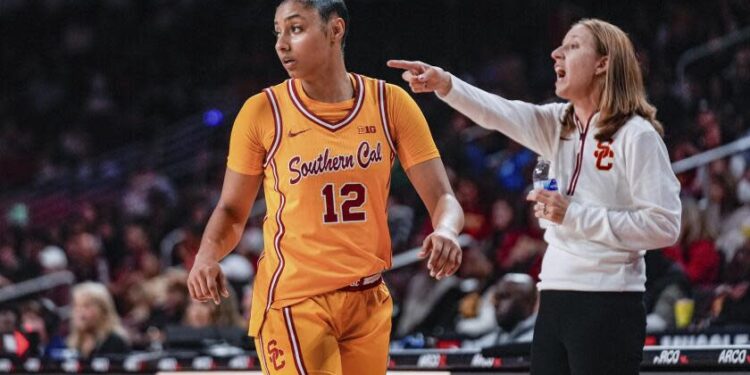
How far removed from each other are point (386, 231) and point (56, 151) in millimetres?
13527

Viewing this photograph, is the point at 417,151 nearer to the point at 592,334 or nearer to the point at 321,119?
the point at 321,119

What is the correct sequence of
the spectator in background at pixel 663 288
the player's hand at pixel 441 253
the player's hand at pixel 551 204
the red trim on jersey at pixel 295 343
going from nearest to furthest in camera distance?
1. the player's hand at pixel 441 253
2. the red trim on jersey at pixel 295 343
3. the player's hand at pixel 551 204
4. the spectator in background at pixel 663 288

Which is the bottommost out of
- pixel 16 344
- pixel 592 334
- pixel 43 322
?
pixel 43 322

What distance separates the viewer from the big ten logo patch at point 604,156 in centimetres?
397

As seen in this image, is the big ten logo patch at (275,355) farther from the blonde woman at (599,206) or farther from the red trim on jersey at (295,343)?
the blonde woman at (599,206)

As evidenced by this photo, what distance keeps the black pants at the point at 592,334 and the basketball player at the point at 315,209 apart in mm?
479

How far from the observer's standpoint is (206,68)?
16.9m

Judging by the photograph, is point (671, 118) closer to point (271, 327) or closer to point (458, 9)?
point (458, 9)

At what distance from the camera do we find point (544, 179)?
4.08 meters

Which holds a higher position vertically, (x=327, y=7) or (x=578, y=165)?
(x=327, y=7)

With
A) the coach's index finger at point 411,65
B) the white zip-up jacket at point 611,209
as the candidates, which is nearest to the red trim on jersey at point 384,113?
the coach's index finger at point 411,65

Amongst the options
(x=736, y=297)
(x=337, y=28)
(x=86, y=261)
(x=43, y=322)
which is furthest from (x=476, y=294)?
(x=86, y=261)

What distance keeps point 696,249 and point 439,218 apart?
485cm

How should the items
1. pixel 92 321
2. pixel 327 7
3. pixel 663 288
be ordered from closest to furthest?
pixel 327 7 < pixel 663 288 < pixel 92 321
